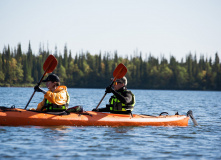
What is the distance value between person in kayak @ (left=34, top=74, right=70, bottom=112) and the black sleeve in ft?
4.47

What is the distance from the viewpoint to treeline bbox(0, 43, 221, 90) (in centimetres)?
10444

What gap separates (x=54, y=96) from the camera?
969 cm

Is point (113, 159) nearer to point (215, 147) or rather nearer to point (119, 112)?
point (215, 147)

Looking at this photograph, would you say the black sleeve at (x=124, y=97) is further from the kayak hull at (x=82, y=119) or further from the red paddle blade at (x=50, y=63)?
the red paddle blade at (x=50, y=63)

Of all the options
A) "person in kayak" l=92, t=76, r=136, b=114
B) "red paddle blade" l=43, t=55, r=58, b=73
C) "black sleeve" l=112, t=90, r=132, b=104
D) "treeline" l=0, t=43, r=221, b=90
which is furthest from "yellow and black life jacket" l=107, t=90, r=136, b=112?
"treeline" l=0, t=43, r=221, b=90

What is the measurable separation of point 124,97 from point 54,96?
194 centimetres

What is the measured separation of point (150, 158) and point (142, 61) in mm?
107991

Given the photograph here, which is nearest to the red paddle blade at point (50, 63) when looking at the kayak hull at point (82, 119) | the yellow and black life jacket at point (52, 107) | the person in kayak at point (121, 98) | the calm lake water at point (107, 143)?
the yellow and black life jacket at point (52, 107)

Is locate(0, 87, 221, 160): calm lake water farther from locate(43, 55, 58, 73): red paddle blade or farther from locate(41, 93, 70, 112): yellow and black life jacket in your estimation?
locate(43, 55, 58, 73): red paddle blade

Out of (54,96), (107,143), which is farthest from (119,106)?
(107,143)

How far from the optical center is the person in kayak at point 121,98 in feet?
34.5

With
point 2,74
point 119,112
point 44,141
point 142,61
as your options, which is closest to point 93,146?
point 44,141

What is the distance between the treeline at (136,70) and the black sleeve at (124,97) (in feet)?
299

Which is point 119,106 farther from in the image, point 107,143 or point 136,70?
point 136,70
